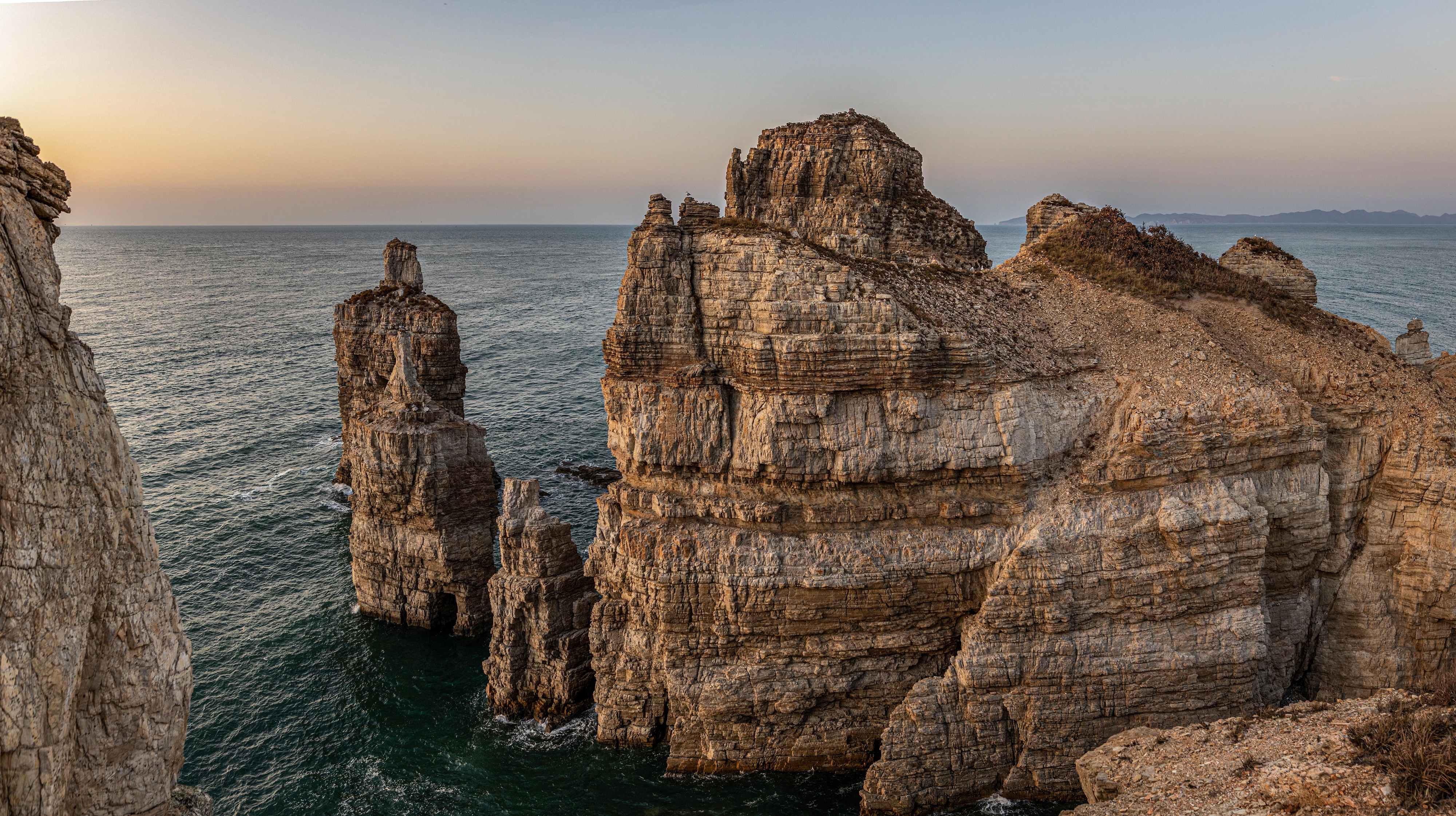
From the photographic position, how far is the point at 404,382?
43.4 metres

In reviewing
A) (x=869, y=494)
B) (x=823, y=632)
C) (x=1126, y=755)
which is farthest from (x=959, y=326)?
(x=1126, y=755)

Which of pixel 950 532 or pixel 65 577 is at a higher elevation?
pixel 65 577

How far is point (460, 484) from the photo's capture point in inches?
1698

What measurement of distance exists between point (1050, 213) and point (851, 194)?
1157 cm

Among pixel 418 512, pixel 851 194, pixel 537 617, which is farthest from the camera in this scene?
pixel 851 194

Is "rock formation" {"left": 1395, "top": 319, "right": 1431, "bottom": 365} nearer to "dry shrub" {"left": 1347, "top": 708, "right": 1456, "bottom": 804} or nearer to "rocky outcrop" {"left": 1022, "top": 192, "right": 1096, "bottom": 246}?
"rocky outcrop" {"left": 1022, "top": 192, "right": 1096, "bottom": 246}

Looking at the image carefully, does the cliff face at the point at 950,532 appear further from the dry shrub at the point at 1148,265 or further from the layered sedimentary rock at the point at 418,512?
the layered sedimentary rock at the point at 418,512

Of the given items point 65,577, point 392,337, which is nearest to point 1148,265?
point 65,577

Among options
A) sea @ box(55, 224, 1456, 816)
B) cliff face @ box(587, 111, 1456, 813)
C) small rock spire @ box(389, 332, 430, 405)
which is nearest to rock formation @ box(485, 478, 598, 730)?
sea @ box(55, 224, 1456, 816)

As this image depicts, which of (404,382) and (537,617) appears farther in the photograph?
(404,382)

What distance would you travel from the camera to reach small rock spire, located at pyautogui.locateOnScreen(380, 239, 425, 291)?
2195 inches

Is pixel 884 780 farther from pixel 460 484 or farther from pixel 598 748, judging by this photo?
pixel 460 484

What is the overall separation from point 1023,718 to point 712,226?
20.7 meters

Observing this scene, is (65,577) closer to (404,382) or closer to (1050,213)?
(404,382)
